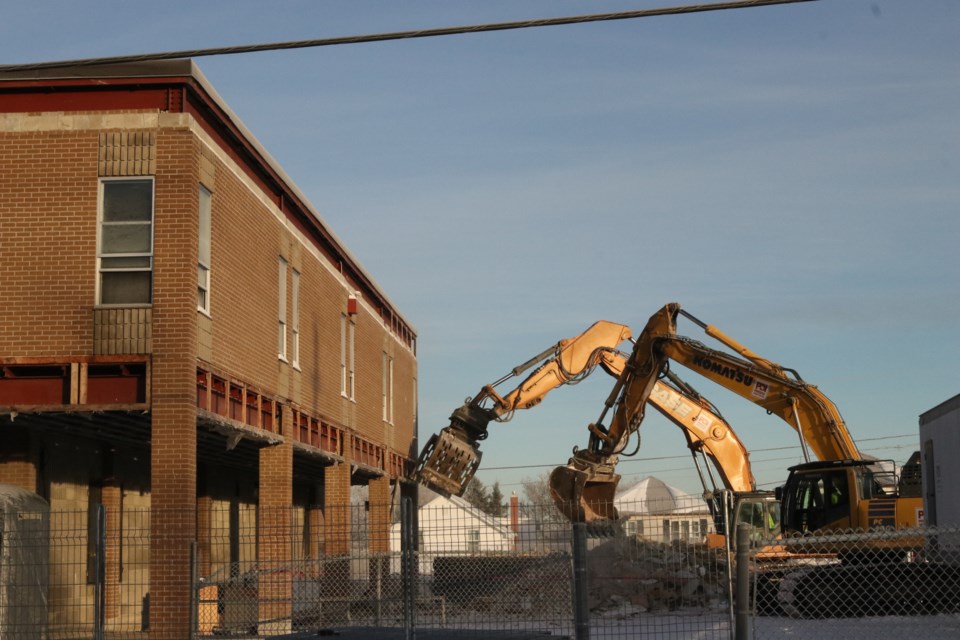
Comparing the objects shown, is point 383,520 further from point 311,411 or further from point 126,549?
point 126,549

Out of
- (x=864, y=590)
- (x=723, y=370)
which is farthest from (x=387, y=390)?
(x=864, y=590)

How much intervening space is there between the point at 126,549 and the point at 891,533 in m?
17.7

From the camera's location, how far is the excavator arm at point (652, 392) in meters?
27.0

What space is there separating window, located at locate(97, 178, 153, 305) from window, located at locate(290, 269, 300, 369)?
7291 mm

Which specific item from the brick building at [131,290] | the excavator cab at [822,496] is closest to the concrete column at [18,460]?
the brick building at [131,290]

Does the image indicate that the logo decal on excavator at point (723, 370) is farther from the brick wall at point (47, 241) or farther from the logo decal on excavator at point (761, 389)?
the brick wall at point (47, 241)

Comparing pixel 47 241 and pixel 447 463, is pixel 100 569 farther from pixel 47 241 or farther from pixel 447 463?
pixel 447 463

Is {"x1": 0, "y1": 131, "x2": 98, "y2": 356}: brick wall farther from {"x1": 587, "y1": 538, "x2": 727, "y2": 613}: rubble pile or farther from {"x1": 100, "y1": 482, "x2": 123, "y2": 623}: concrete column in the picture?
{"x1": 587, "y1": 538, "x2": 727, "y2": 613}: rubble pile

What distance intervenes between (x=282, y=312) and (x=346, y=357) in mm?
7171

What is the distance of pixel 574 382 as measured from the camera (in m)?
33.0

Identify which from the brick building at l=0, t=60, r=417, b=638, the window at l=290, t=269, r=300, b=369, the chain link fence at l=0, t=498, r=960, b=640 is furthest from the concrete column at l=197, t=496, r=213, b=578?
the brick building at l=0, t=60, r=417, b=638

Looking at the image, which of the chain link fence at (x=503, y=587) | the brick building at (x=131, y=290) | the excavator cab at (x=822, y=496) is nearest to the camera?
the chain link fence at (x=503, y=587)

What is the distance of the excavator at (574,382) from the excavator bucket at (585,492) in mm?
2278

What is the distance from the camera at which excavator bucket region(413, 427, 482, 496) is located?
105 ft
